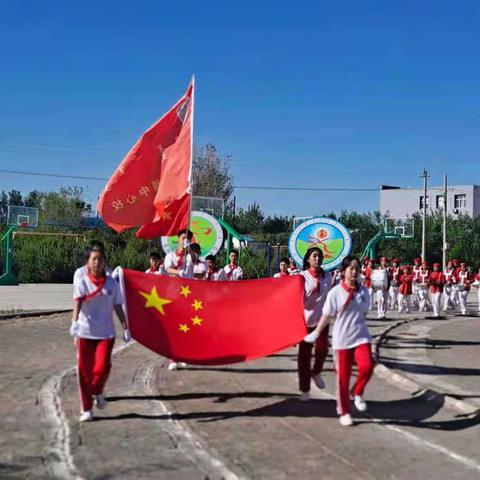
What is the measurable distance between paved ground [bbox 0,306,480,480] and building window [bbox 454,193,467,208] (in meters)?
84.3

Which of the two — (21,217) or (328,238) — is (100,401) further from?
(21,217)

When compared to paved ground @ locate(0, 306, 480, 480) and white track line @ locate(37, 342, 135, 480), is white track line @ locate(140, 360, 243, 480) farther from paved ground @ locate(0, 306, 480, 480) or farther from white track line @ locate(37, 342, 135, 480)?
white track line @ locate(37, 342, 135, 480)

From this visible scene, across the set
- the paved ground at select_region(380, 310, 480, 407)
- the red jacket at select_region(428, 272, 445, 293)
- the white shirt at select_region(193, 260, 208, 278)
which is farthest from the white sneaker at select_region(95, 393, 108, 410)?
the red jacket at select_region(428, 272, 445, 293)

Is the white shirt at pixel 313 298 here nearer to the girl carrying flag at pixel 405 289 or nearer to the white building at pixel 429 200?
the girl carrying flag at pixel 405 289

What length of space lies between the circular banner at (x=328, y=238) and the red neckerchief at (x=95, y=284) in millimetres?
12894

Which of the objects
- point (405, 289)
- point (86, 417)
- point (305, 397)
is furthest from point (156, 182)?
point (405, 289)

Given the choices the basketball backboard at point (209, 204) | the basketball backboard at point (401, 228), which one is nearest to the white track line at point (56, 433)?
the basketball backboard at point (209, 204)

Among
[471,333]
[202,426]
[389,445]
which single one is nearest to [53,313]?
[471,333]

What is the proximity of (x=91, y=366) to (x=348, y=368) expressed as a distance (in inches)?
105

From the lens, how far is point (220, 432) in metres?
7.23

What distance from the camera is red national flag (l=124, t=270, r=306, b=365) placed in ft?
29.4

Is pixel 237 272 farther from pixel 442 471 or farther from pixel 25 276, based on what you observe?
pixel 25 276

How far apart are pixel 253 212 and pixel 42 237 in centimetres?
3095

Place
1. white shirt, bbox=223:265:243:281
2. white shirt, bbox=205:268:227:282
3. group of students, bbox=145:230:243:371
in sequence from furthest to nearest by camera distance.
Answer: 1. white shirt, bbox=223:265:243:281
2. white shirt, bbox=205:268:227:282
3. group of students, bbox=145:230:243:371
